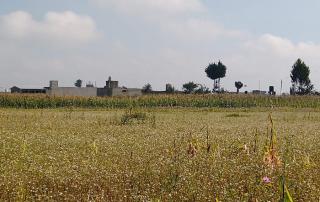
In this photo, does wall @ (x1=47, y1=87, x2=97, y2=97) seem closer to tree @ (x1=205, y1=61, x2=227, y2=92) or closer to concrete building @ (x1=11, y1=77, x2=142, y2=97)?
concrete building @ (x1=11, y1=77, x2=142, y2=97)

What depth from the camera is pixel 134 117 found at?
22.1 meters

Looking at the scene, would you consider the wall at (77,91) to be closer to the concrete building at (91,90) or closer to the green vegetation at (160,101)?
the concrete building at (91,90)

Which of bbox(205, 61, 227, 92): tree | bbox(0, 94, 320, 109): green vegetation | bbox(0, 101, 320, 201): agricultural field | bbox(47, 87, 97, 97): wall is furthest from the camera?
bbox(205, 61, 227, 92): tree

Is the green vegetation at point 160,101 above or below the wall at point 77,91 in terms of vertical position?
below

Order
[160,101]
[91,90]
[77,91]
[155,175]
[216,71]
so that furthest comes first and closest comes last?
1. [216,71]
2. [91,90]
3. [77,91]
4. [160,101]
5. [155,175]

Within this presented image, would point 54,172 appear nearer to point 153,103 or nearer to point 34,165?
point 34,165

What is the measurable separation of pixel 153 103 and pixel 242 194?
126 feet

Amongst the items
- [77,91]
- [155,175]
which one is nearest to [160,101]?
[77,91]

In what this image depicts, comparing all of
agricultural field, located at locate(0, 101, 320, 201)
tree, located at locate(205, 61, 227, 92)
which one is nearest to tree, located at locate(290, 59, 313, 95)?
tree, located at locate(205, 61, 227, 92)

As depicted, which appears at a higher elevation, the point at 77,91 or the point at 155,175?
the point at 77,91

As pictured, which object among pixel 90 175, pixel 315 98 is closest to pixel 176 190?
pixel 90 175

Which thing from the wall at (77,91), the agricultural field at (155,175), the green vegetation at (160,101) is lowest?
the agricultural field at (155,175)

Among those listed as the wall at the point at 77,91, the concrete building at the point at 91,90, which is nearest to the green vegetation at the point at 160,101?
the concrete building at the point at 91,90

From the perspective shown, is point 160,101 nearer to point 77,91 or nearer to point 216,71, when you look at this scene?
point 77,91
